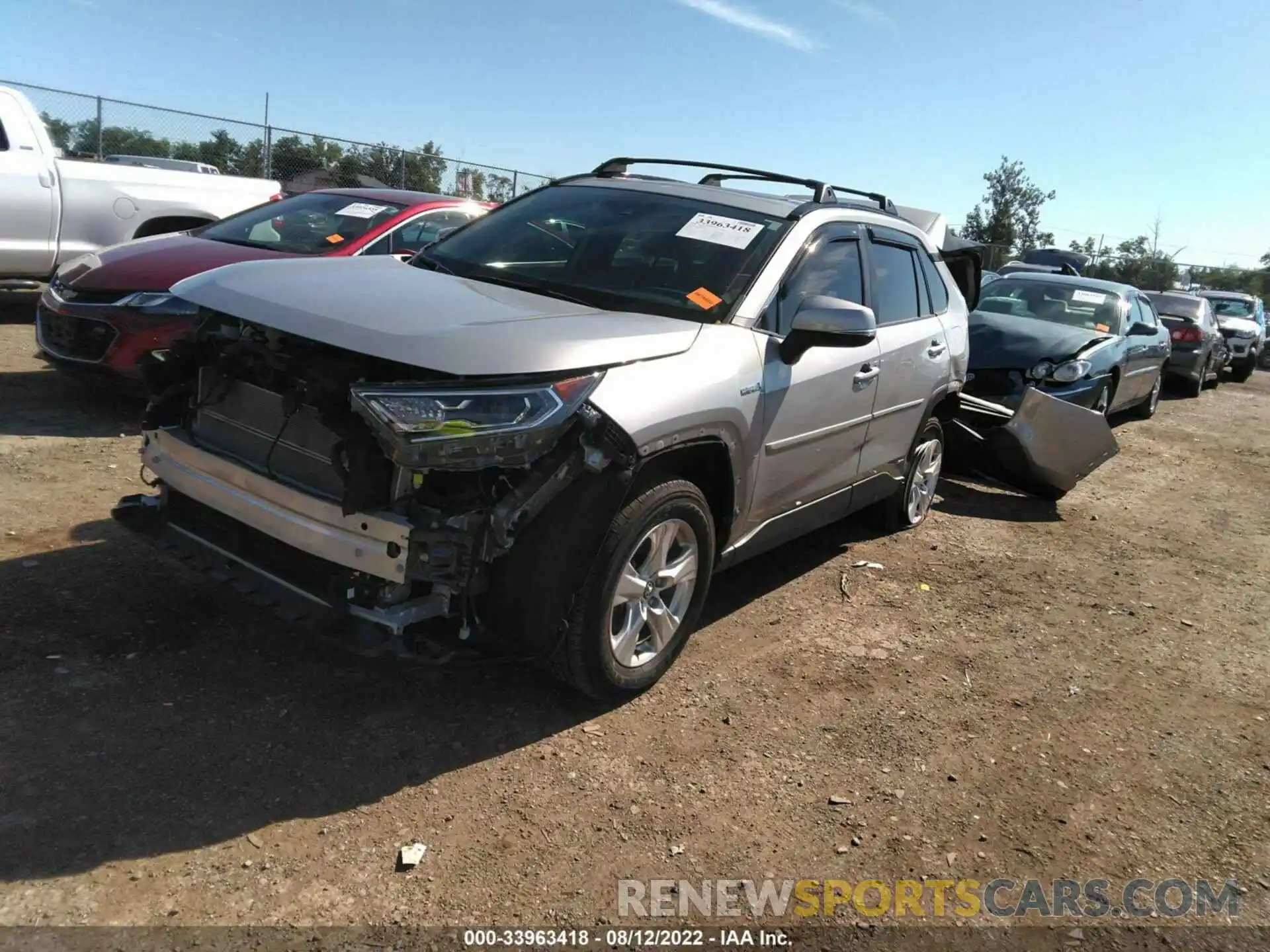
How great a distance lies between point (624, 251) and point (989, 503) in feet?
14.3

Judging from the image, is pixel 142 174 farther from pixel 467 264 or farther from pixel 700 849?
pixel 700 849

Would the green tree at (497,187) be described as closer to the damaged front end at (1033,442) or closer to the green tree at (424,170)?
the green tree at (424,170)

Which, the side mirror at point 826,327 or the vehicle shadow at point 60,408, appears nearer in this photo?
the side mirror at point 826,327

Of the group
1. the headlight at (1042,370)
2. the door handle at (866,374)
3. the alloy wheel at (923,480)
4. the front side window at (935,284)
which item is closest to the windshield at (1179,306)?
the headlight at (1042,370)

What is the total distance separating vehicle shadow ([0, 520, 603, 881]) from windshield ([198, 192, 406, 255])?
Answer: 336 cm

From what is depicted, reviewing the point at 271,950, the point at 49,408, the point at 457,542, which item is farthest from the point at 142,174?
the point at 271,950

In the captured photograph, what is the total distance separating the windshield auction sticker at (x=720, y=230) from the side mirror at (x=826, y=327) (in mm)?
439

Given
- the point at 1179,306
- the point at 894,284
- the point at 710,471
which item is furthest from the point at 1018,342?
the point at 1179,306

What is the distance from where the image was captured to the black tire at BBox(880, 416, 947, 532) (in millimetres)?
5828

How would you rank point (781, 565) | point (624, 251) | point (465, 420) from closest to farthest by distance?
point (465, 420)
point (624, 251)
point (781, 565)

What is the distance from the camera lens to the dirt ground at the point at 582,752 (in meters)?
2.68

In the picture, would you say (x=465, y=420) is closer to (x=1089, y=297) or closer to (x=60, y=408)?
(x=60, y=408)

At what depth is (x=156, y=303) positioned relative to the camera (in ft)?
20.0

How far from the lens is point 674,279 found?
404cm
